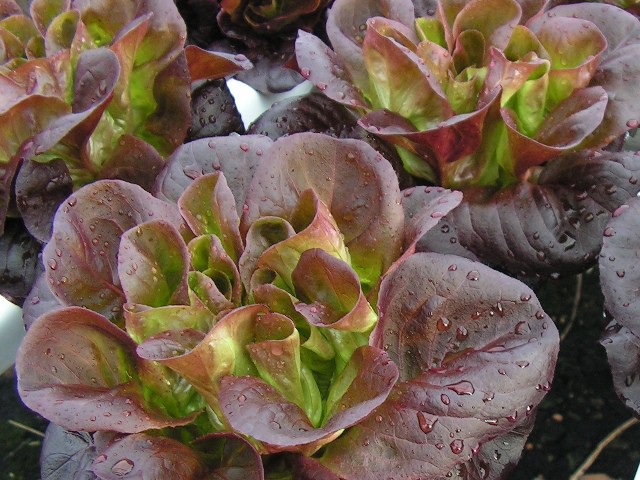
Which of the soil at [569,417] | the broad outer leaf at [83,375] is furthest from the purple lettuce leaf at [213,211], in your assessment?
the soil at [569,417]

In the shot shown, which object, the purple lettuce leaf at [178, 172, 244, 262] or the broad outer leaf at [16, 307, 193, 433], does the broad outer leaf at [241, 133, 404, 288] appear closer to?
the purple lettuce leaf at [178, 172, 244, 262]

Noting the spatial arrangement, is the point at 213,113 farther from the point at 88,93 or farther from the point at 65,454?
the point at 65,454

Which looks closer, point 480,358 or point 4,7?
point 480,358

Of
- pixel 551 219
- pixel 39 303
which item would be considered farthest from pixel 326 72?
pixel 39 303

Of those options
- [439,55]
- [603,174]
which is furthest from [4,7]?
[603,174]

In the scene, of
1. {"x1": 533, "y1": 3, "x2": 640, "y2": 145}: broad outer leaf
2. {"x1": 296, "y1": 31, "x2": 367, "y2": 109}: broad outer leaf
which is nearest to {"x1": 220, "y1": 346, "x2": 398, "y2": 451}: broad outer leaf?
{"x1": 296, "y1": 31, "x2": 367, "y2": 109}: broad outer leaf

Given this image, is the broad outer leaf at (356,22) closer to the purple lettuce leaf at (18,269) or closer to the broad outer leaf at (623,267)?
the broad outer leaf at (623,267)

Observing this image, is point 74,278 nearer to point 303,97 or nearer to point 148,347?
point 148,347
